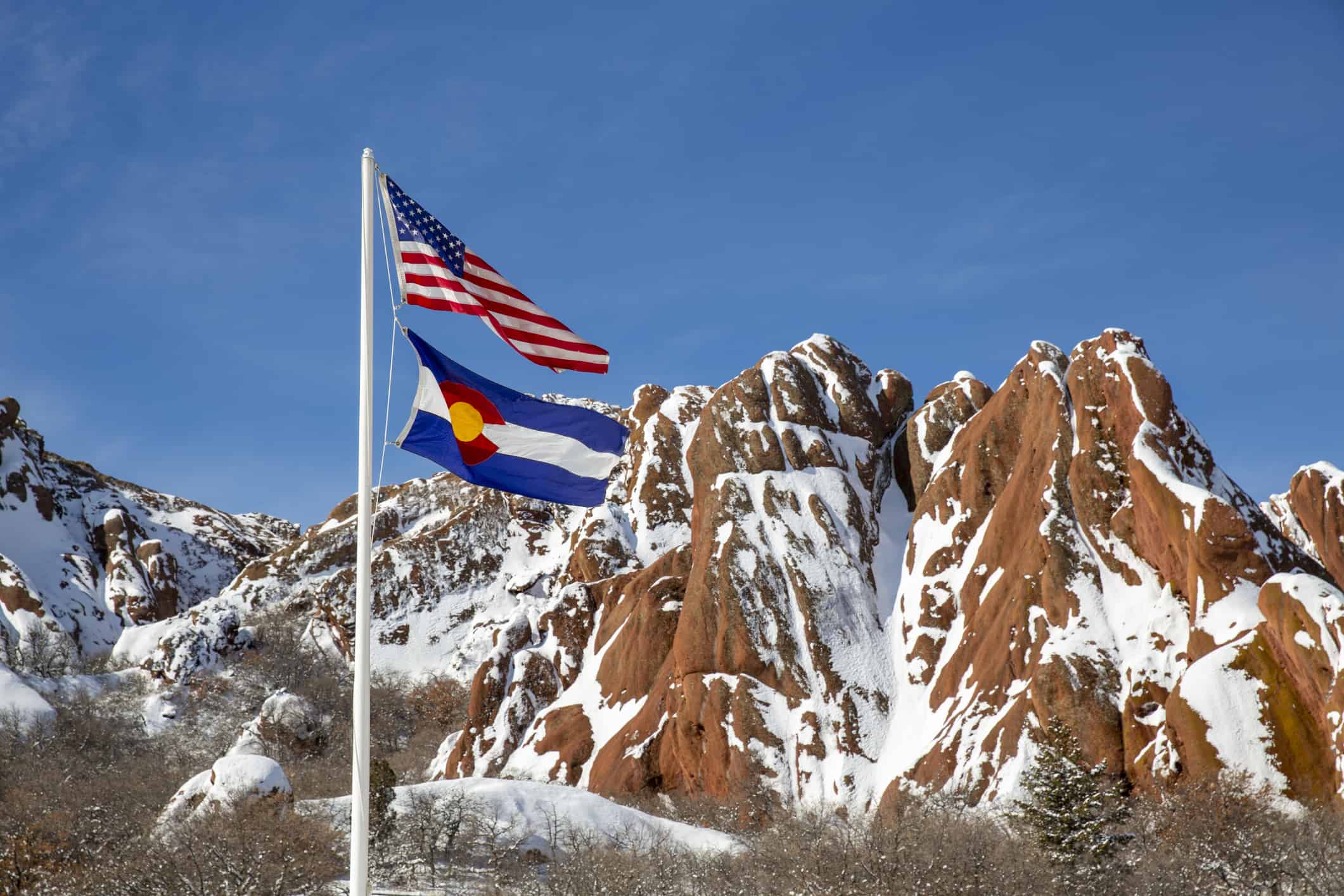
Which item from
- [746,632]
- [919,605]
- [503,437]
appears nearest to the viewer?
[503,437]

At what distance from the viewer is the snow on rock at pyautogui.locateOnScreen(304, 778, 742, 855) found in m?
33.0

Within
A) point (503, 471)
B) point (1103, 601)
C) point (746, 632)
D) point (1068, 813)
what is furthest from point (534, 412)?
point (746, 632)

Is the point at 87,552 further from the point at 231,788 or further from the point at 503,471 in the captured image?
the point at 503,471

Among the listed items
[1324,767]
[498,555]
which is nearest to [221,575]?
[498,555]

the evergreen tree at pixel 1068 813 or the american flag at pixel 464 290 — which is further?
the evergreen tree at pixel 1068 813

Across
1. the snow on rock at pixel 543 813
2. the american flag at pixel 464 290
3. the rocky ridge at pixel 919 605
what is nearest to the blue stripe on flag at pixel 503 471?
the american flag at pixel 464 290

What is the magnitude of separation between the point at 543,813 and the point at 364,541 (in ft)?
80.0

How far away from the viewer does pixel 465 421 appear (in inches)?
549

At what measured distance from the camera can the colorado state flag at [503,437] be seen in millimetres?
13758

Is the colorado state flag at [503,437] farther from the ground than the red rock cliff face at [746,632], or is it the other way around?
the red rock cliff face at [746,632]

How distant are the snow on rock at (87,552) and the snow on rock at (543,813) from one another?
7465cm

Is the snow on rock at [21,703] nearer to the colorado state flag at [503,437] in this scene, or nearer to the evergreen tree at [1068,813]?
the evergreen tree at [1068,813]

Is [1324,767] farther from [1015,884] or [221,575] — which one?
[221,575]

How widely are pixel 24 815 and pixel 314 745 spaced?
128ft
